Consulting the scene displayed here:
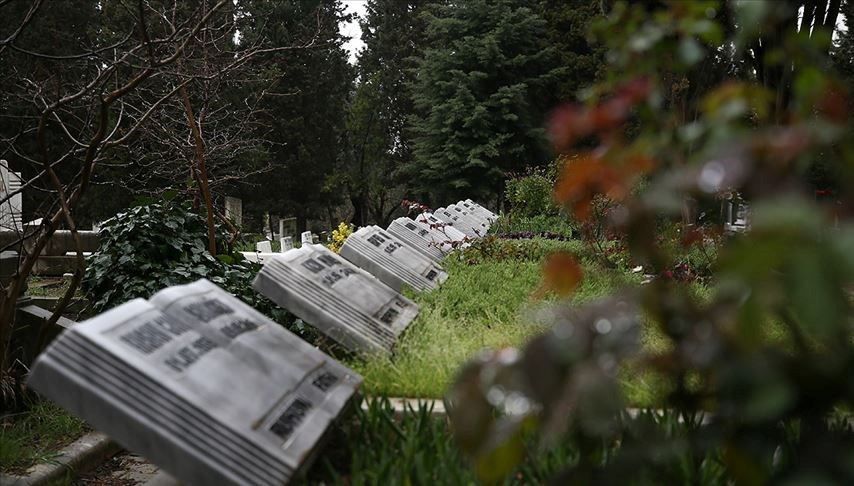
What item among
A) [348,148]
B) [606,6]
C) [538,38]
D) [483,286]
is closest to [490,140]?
[538,38]

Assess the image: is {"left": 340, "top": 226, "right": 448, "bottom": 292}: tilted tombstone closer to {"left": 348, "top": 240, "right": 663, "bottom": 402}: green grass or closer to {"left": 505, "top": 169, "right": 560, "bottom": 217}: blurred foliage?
{"left": 348, "top": 240, "right": 663, "bottom": 402}: green grass

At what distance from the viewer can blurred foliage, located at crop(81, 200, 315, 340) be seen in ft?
19.6

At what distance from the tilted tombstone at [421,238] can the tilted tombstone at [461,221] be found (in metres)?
3.48

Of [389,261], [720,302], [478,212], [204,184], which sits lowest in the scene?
[478,212]

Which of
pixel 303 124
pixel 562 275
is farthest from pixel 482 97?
pixel 562 275

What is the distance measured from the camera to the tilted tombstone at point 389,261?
23.0ft

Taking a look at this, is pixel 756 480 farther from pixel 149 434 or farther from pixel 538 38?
pixel 538 38

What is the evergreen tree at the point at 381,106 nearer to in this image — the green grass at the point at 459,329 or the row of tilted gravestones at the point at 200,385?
the green grass at the point at 459,329

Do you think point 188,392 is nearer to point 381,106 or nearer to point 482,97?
point 482,97

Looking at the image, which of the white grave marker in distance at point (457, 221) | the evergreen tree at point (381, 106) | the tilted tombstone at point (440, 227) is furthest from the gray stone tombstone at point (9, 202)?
the evergreen tree at point (381, 106)

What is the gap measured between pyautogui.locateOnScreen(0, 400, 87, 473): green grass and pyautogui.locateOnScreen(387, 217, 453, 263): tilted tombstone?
5.25 metres

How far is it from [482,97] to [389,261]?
22645mm

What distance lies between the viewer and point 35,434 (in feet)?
14.1

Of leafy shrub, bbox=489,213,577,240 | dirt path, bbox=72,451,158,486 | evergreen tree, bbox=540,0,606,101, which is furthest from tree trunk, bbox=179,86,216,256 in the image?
evergreen tree, bbox=540,0,606,101
